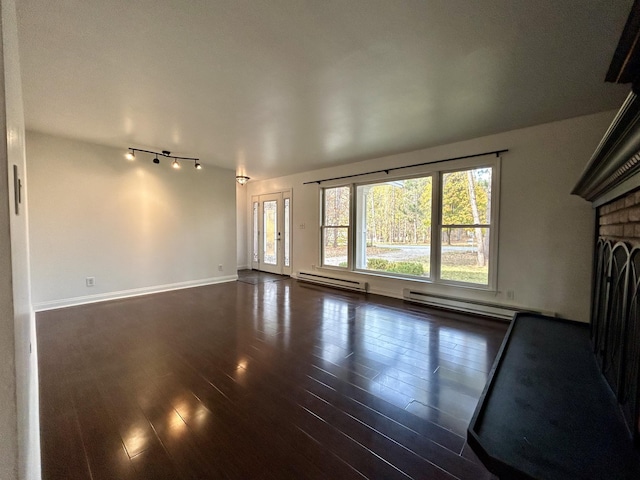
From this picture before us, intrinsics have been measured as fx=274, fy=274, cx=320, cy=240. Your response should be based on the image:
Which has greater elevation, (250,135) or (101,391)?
(250,135)

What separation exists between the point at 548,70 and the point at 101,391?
4286 mm

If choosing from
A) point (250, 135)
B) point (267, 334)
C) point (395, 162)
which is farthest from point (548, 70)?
point (267, 334)

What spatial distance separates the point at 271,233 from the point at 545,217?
5.60 m

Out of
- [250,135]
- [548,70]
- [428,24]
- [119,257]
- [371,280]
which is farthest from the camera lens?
[371,280]

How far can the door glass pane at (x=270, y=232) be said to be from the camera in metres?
7.09

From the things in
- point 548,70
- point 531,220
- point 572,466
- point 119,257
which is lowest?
point 572,466

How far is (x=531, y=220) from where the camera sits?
3.47 m

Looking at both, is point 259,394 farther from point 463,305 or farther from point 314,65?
point 463,305

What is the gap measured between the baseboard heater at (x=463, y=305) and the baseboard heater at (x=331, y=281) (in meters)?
0.90

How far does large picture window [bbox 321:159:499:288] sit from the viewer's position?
12.8ft

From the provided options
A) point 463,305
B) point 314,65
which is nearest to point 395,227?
point 463,305

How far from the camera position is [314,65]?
2.19m

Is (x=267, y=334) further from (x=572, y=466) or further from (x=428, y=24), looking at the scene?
(x=428, y=24)

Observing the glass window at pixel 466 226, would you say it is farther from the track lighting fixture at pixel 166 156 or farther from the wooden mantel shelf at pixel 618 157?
the track lighting fixture at pixel 166 156
